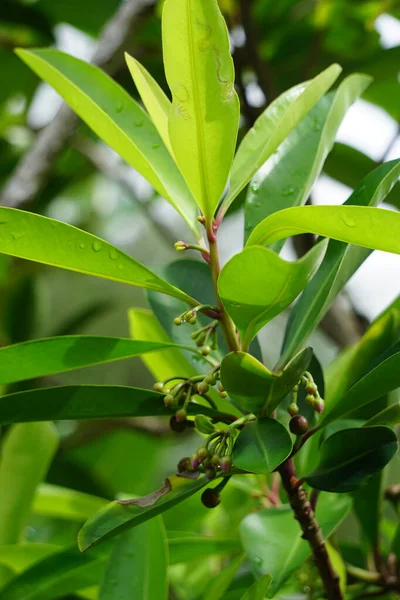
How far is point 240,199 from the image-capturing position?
1.17 m

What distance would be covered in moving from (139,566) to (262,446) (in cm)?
22

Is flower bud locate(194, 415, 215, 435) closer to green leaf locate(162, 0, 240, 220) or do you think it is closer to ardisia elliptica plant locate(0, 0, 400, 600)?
ardisia elliptica plant locate(0, 0, 400, 600)

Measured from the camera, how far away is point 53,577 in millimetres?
669

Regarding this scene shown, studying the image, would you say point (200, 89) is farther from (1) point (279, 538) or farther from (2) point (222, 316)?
(1) point (279, 538)

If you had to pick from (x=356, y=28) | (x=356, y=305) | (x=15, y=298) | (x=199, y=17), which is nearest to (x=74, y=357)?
(x=199, y=17)

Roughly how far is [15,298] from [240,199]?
72cm

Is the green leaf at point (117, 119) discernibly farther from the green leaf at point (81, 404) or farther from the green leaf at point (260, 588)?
the green leaf at point (260, 588)

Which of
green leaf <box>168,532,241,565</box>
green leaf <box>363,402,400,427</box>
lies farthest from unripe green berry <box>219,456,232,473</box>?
green leaf <box>168,532,241,565</box>

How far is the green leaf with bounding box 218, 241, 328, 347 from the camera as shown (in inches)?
15.5

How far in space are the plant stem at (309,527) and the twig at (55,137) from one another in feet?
2.16

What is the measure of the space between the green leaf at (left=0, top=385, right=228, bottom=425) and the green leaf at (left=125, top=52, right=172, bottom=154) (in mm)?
204

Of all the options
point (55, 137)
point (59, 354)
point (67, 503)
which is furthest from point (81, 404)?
point (55, 137)

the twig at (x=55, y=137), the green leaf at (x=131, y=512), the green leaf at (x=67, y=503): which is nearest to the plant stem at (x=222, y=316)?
the green leaf at (x=131, y=512)

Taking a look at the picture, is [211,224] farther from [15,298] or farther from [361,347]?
[15,298]
